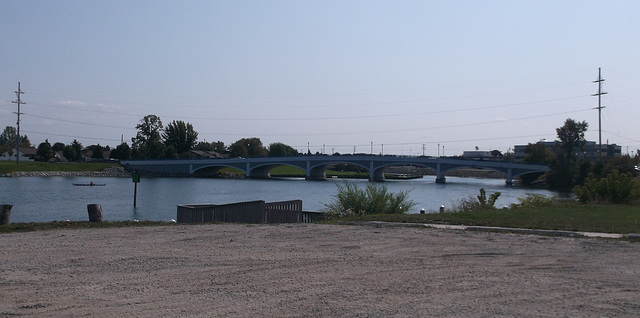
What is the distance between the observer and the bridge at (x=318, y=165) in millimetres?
82562

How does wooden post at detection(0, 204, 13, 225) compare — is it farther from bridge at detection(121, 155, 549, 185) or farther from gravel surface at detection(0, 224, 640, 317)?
bridge at detection(121, 155, 549, 185)

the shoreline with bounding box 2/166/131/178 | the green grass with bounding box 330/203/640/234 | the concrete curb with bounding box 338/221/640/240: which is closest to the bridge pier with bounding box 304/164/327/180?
the shoreline with bounding box 2/166/131/178

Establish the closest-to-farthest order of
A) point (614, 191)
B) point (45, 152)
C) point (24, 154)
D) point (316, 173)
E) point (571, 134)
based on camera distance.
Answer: point (614, 191)
point (571, 134)
point (316, 173)
point (45, 152)
point (24, 154)

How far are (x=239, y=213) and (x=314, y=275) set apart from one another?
11.0 meters

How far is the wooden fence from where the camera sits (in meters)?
19.8

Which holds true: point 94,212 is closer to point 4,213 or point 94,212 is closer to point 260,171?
point 4,213

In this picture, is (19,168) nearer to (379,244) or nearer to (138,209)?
(138,209)

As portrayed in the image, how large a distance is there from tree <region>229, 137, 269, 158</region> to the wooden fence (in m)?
133

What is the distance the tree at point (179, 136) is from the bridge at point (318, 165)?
31220 mm

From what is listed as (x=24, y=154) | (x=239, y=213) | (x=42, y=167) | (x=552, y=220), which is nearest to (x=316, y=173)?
(x=42, y=167)

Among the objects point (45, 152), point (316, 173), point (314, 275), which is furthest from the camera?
point (45, 152)

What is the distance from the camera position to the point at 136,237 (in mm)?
13773

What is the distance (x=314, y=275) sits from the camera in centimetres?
941

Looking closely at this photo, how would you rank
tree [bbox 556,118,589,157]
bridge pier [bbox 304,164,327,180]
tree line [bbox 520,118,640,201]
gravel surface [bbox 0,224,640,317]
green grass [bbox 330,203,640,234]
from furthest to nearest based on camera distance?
bridge pier [bbox 304,164,327,180] < tree [bbox 556,118,589,157] < tree line [bbox 520,118,640,201] < green grass [bbox 330,203,640,234] < gravel surface [bbox 0,224,640,317]
